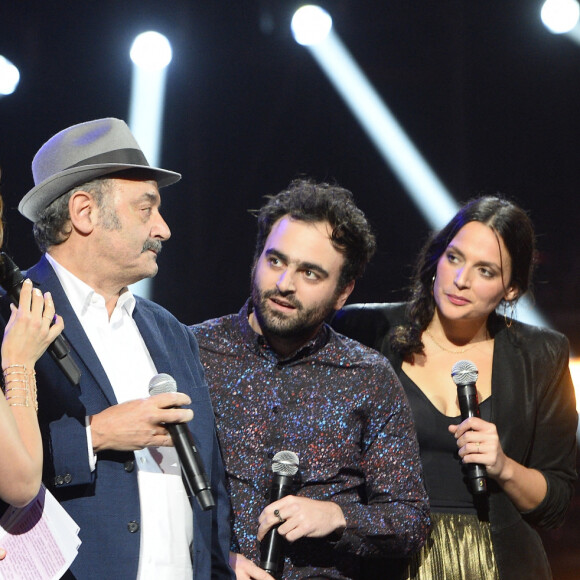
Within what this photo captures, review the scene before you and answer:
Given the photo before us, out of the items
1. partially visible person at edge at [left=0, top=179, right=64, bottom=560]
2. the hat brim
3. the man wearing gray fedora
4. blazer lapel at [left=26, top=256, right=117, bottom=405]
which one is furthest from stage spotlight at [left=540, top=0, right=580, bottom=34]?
partially visible person at edge at [left=0, top=179, right=64, bottom=560]

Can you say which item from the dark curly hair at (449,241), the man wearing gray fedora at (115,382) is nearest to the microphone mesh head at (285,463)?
the man wearing gray fedora at (115,382)

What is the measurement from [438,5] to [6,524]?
3.87 metres

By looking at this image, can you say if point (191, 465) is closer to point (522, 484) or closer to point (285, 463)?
point (285, 463)

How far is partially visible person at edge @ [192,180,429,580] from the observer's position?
263 centimetres

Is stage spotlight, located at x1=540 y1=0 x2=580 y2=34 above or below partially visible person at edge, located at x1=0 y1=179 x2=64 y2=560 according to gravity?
above

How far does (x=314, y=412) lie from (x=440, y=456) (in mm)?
591

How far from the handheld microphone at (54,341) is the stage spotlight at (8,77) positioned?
2747 mm

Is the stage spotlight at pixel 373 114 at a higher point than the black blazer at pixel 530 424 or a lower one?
higher

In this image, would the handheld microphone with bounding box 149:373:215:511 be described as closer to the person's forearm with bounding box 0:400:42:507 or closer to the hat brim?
the person's forearm with bounding box 0:400:42:507

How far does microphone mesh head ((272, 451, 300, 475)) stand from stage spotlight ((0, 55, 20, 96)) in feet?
9.36

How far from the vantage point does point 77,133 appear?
103 inches

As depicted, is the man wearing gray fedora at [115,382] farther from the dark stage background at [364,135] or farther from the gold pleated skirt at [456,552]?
the dark stage background at [364,135]

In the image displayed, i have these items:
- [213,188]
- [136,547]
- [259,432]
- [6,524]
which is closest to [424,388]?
[259,432]

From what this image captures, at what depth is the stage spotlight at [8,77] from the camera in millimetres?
4457
